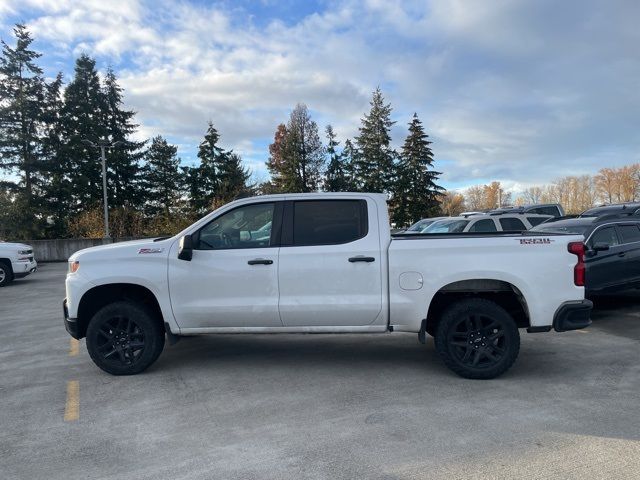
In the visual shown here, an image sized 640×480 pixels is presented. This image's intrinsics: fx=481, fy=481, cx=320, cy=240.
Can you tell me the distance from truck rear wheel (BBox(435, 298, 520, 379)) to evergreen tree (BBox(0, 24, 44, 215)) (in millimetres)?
36550

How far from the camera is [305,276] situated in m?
5.24

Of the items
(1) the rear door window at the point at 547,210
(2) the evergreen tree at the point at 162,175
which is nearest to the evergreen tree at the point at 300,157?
(2) the evergreen tree at the point at 162,175

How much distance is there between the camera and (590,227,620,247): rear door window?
870 centimetres

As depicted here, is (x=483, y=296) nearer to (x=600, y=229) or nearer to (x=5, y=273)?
(x=600, y=229)

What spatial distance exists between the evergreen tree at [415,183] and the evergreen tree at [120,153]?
26035 millimetres

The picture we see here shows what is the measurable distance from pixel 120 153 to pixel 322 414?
44859 millimetres

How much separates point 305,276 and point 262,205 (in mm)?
993

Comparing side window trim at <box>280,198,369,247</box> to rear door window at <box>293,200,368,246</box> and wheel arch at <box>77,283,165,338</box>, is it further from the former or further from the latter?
wheel arch at <box>77,283,165,338</box>

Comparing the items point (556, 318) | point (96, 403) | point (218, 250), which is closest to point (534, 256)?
point (556, 318)

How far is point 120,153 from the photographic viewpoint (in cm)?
4419

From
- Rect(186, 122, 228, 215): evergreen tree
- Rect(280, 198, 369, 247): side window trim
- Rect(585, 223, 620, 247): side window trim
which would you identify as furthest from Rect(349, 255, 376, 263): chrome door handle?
Rect(186, 122, 228, 215): evergreen tree

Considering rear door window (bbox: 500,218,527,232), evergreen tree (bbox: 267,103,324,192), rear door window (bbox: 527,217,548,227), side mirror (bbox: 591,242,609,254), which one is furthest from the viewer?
evergreen tree (bbox: 267,103,324,192)

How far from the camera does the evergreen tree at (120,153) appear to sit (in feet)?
145

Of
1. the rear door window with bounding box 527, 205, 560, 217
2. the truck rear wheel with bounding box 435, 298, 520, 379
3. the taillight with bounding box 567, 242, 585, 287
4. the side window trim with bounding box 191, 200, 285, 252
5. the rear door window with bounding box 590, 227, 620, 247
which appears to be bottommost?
the truck rear wheel with bounding box 435, 298, 520, 379
